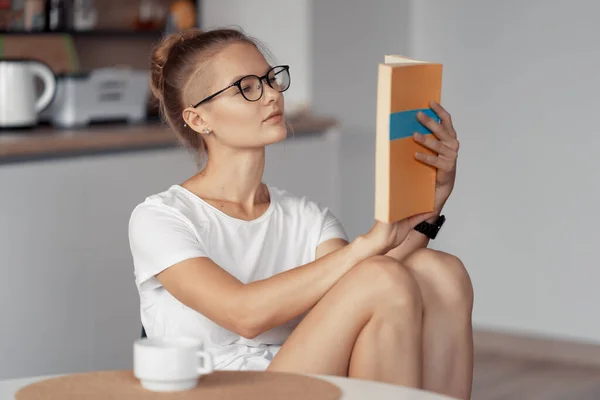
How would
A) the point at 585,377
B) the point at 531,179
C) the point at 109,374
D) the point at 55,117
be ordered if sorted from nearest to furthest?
the point at 109,374, the point at 55,117, the point at 585,377, the point at 531,179

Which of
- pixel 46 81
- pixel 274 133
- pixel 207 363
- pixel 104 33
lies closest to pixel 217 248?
pixel 274 133

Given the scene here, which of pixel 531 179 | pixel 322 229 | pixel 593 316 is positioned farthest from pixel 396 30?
pixel 322 229

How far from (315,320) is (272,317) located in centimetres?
9

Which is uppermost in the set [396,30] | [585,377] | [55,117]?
[396,30]

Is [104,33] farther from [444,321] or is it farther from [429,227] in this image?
[444,321]

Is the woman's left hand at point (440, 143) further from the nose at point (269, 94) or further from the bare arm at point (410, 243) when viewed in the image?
the nose at point (269, 94)

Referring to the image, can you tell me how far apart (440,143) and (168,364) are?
2.26 ft

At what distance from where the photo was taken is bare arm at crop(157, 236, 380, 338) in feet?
5.41

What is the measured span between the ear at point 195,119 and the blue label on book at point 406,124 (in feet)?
1.51

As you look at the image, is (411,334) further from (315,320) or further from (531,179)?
(531,179)

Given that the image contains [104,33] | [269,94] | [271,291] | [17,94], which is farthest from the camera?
[104,33]

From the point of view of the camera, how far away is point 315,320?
5.28ft

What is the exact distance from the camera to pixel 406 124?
5.13 ft

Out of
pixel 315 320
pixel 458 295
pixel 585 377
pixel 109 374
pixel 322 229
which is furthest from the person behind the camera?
pixel 585 377
